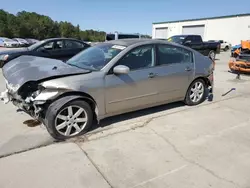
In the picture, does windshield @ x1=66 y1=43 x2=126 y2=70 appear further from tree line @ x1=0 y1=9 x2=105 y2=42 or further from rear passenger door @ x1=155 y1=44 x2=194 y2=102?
tree line @ x1=0 y1=9 x2=105 y2=42

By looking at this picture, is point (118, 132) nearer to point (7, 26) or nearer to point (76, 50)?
point (76, 50)

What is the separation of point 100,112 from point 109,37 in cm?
1279

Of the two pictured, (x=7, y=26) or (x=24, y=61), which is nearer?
(x=24, y=61)

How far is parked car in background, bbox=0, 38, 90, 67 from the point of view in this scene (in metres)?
8.63

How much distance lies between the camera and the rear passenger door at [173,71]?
169 inches

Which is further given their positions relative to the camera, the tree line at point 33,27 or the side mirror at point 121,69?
the tree line at point 33,27

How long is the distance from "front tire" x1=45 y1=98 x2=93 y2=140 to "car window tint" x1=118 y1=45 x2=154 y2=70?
101cm

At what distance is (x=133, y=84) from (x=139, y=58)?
0.52 metres

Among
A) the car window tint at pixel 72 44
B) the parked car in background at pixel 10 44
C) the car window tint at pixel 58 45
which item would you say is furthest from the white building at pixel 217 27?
the car window tint at pixel 58 45

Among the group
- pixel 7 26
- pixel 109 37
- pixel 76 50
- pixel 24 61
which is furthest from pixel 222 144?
pixel 7 26

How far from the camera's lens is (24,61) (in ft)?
13.6

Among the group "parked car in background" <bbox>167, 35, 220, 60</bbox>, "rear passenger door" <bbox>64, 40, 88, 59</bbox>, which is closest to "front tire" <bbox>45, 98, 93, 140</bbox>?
"rear passenger door" <bbox>64, 40, 88, 59</bbox>

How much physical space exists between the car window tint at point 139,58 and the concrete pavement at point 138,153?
105 centimetres

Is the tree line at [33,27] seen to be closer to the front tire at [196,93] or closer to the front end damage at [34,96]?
the front end damage at [34,96]
